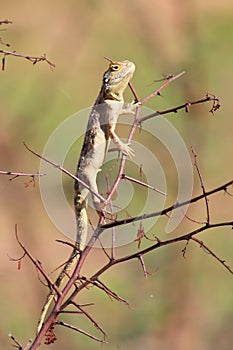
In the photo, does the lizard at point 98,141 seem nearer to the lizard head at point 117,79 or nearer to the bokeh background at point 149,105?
the lizard head at point 117,79

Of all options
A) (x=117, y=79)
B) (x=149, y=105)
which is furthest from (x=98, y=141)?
(x=149, y=105)

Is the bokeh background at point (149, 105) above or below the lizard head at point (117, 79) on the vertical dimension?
above

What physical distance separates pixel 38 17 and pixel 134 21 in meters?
0.86

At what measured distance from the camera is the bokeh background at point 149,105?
320 centimetres

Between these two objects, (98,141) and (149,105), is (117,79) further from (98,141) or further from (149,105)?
(149,105)

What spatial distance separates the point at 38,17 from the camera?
18.4ft

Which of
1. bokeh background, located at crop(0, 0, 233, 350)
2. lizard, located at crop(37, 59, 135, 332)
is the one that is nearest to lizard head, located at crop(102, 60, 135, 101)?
lizard, located at crop(37, 59, 135, 332)

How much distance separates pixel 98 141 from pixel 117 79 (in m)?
0.18

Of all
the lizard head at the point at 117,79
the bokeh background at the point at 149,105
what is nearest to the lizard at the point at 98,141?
the lizard head at the point at 117,79

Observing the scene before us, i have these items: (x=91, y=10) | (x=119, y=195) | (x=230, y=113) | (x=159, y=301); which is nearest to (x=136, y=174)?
(x=159, y=301)

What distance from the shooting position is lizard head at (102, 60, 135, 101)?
58.8 inches

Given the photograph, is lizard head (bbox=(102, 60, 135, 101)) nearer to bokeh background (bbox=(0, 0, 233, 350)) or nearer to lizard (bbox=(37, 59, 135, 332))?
lizard (bbox=(37, 59, 135, 332))

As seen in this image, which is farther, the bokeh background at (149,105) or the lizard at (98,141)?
the bokeh background at (149,105)

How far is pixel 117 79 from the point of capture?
4.91 ft
